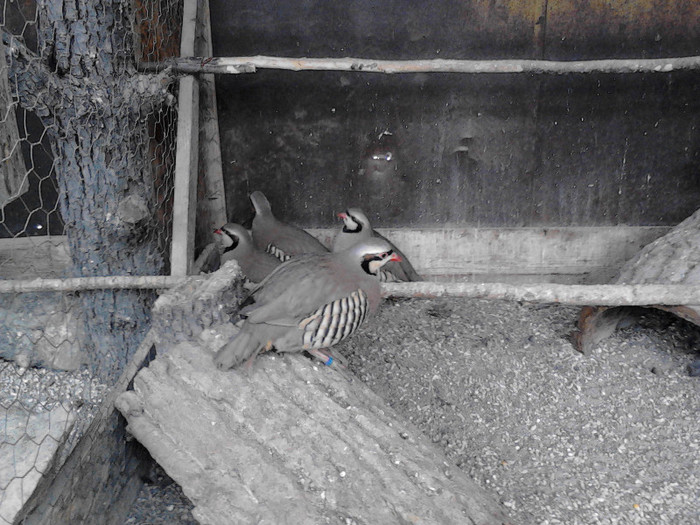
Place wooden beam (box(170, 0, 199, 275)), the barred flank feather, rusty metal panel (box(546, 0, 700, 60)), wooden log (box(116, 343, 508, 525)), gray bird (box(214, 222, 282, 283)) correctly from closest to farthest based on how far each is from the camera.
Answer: wooden log (box(116, 343, 508, 525))
the barred flank feather
wooden beam (box(170, 0, 199, 275))
gray bird (box(214, 222, 282, 283))
rusty metal panel (box(546, 0, 700, 60))

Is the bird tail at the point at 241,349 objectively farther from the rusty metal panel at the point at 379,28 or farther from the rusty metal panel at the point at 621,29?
the rusty metal panel at the point at 621,29

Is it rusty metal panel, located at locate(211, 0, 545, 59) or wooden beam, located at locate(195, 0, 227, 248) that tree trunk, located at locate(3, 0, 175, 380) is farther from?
rusty metal panel, located at locate(211, 0, 545, 59)

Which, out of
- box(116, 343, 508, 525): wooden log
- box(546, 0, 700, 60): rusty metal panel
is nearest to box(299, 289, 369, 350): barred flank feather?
box(116, 343, 508, 525): wooden log

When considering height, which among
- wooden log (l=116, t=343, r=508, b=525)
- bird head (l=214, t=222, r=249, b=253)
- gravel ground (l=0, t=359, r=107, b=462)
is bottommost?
gravel ground (l=0, t=359, r=107, b=462)

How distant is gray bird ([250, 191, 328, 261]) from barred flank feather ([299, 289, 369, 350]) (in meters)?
1.12

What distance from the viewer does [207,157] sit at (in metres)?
3.64

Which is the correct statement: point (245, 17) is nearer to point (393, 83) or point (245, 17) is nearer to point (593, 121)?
point (393, 83)

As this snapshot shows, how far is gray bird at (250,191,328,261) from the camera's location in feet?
11.2

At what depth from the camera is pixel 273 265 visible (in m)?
3.30

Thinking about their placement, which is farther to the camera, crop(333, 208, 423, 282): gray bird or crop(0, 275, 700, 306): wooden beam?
crop(333, 208, 423, 282): gray bird

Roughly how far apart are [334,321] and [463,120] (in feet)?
6.18

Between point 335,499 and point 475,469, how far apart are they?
0.86 meters

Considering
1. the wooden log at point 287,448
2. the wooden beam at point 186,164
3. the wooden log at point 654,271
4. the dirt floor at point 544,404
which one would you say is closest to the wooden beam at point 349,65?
the wooden beam at point 186,164

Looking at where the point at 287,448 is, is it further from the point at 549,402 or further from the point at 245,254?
the point at 245,254
